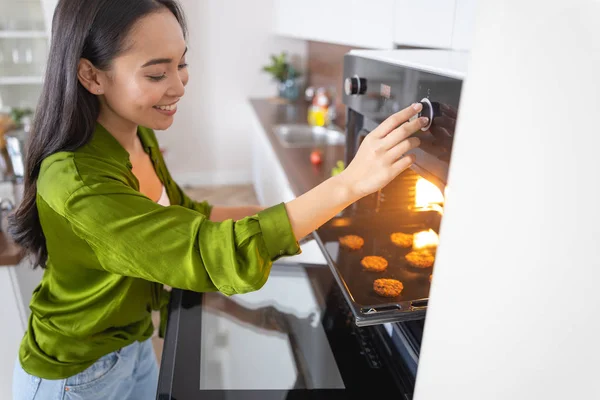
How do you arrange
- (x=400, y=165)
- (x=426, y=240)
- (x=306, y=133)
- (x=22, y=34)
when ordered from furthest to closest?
1. (x=22, y=34)
2. (x=306, y=133)
3. (x=426, y=240)
4. (x=400, y=165)

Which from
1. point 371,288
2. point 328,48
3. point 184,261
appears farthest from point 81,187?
point 328,48

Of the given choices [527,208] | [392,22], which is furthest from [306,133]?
[527,208]

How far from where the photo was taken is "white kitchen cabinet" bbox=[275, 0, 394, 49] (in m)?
1.39

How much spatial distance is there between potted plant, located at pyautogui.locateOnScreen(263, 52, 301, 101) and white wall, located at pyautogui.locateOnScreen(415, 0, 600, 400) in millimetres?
3164

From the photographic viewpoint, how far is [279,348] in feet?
2.94

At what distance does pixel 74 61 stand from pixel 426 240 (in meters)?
0.73

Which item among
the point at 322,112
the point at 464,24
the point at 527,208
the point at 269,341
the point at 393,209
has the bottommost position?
the point at 269,341

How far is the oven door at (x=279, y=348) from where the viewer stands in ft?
2.51

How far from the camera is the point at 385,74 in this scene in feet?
2.61

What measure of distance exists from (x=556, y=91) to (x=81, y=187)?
0.60 metres

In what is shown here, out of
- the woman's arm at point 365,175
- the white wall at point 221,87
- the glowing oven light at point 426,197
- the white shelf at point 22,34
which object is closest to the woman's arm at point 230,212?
the glowing oven light at point 426,197

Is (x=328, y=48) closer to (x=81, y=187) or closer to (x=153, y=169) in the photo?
(x=153, y=169)

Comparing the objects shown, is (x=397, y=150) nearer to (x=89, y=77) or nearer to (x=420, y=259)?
(x=420, y=259)

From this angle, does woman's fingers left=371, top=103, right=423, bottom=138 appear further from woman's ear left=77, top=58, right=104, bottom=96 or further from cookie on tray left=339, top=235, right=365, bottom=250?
woman's ear left=77, top=58, right=104, bottom=96
